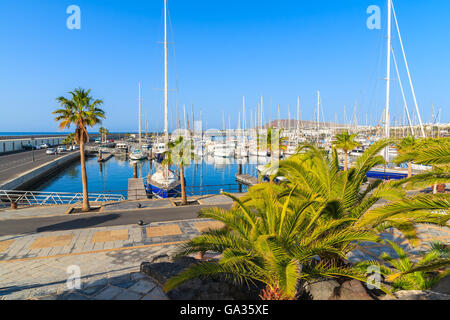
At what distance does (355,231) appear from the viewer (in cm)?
688

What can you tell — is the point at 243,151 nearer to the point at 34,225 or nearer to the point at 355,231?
the point at 34,225

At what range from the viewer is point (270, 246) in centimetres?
625

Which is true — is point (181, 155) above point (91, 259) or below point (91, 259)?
above

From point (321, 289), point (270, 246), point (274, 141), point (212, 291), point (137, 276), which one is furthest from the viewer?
point (274, 141)

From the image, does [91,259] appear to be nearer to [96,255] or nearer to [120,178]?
[96,255]

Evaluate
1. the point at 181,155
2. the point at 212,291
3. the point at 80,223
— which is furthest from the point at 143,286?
the point at 181,155

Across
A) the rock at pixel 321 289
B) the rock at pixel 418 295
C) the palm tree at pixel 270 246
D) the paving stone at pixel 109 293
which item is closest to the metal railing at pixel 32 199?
the paving stone at pixel 109 293

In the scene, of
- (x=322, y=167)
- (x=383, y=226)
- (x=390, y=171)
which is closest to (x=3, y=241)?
(x=322, y=167)

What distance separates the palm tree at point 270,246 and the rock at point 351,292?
0.96 m

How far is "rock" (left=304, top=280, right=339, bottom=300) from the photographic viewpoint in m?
7.44

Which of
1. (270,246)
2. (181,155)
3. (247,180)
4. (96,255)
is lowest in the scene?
(247,180)

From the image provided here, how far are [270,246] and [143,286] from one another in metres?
4.76

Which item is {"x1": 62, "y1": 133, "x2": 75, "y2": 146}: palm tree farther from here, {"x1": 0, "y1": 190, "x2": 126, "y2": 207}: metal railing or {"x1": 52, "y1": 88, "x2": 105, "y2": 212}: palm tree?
{"x1": 52, "y1": 88, "x2": 105, "y2": 212}: palm tree

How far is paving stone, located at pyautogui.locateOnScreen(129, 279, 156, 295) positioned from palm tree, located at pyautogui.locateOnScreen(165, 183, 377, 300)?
7.77 ft
